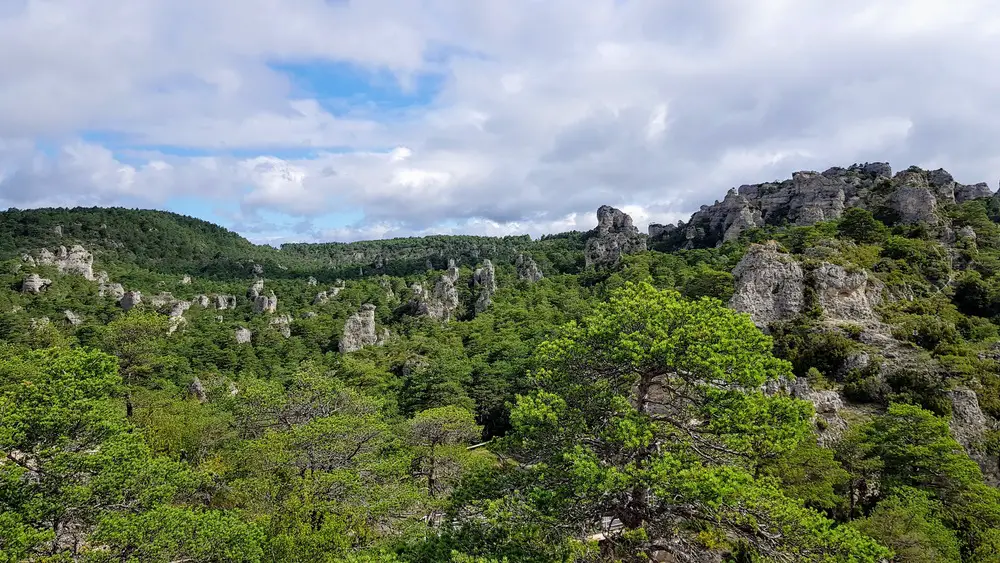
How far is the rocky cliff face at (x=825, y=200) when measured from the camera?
59.4m

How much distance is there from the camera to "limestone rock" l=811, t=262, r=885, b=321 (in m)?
38.7

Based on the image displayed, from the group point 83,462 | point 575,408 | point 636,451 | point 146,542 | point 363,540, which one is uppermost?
point 575,408

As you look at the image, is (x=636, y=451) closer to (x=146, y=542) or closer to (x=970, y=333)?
(x=146, y=542)

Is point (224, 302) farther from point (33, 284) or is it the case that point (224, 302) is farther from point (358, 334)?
point (358, 334)

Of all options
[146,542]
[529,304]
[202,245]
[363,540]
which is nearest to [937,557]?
[363,540]

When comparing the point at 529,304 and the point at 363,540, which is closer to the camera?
the point at 363,540

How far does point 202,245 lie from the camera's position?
16738cm

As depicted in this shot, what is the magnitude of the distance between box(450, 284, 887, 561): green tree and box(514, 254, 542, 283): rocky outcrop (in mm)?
87282

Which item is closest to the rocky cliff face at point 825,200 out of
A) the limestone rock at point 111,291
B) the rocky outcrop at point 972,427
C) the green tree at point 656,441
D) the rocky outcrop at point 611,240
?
the rocky outcrop at point 611,240

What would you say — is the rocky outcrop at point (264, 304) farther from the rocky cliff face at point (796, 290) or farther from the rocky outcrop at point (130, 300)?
the rocky cliff face at point (796, 290)

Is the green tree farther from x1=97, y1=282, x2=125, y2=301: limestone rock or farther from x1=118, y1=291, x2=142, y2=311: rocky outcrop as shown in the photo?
x1=97, y1=282, x2=125, y2=301: limestone rock

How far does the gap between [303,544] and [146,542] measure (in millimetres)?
3753

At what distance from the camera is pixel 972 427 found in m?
25.2

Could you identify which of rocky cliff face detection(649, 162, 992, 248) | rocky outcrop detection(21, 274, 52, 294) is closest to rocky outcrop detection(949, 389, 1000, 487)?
rocky cliff face detection(649, 162, 992, 248)
